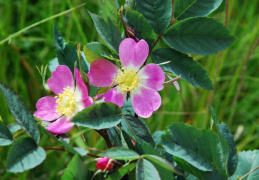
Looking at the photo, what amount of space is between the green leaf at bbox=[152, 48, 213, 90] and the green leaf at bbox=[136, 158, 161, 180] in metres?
0.16

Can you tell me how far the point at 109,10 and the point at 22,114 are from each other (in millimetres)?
179

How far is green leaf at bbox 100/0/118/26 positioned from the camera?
533 millimetres

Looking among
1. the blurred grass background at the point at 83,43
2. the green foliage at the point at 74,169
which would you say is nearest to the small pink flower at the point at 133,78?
the green foliage at the point at 74,169

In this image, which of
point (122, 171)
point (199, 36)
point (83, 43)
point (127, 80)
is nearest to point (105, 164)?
point (122, 171)

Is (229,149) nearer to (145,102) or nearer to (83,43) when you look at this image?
(145,102)

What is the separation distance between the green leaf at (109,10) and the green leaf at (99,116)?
12 cm

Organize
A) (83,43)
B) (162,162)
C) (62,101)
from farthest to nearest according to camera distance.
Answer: (83,43) → (62,101) → (162,162)

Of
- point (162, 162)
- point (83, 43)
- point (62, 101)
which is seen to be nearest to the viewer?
point (162, 162)

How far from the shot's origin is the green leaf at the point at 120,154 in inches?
17.2

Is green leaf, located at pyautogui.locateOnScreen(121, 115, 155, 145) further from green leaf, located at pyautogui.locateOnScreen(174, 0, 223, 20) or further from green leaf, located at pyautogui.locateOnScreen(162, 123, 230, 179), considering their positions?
green leaf, located at pyautogui.locateOnScreen(174, 0, 223, 20)

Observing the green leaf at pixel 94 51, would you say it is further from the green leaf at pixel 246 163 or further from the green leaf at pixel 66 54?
the green leaf at pixel 246 163

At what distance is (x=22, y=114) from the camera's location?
48cm

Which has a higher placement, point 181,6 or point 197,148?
point 181,6

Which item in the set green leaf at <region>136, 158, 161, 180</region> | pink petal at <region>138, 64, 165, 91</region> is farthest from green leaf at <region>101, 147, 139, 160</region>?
pink petal at <region>138, 64, 165, 91</region>
